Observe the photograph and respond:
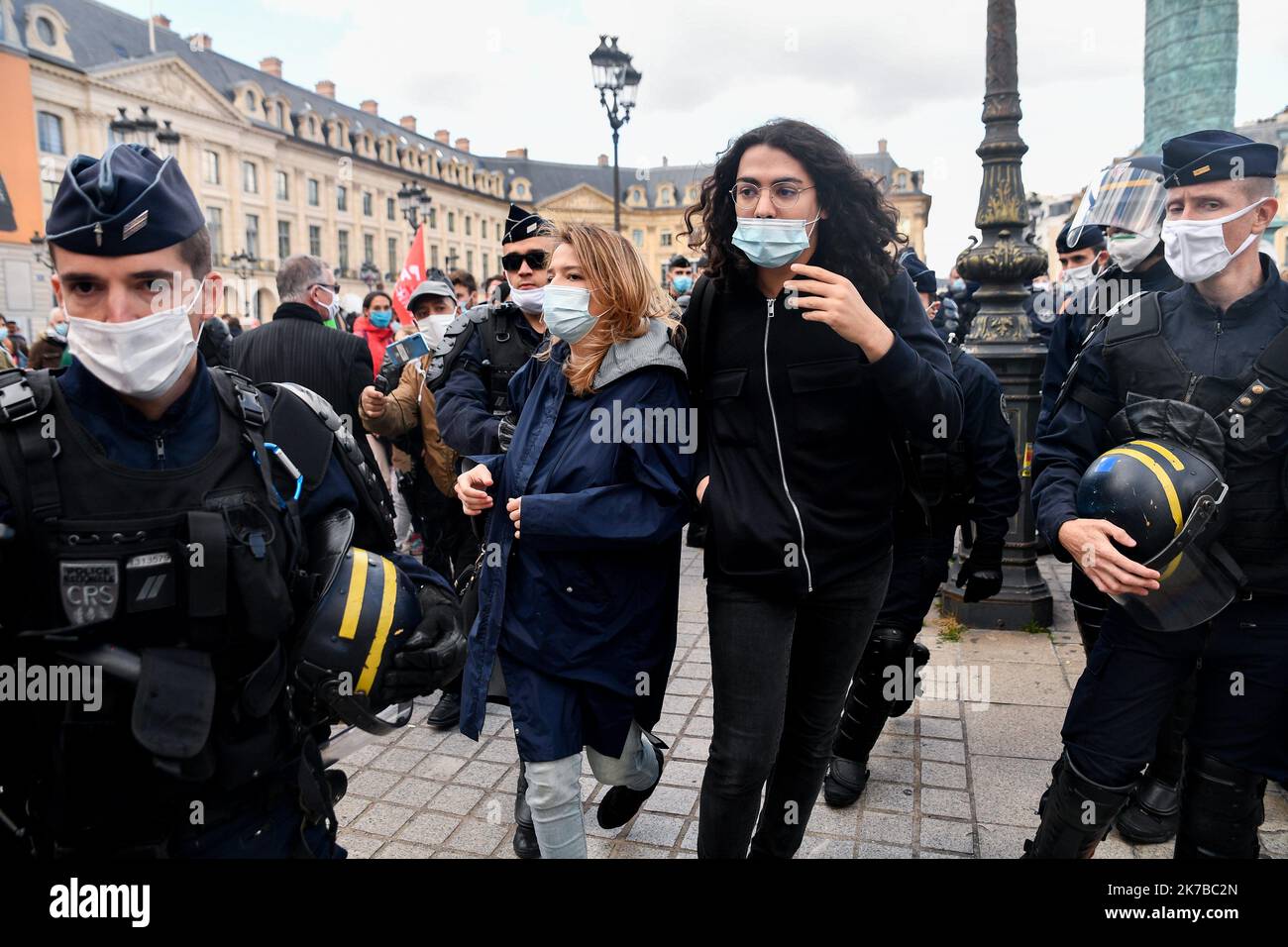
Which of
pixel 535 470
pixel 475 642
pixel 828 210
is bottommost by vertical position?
pixel 475 642

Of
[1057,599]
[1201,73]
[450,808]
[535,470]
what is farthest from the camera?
[1201,73]

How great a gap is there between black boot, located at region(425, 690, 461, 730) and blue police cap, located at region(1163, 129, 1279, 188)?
3.80m

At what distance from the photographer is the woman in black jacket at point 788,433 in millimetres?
2613

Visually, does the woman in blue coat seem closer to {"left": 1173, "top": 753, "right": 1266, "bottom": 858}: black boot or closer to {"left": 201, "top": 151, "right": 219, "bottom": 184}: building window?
{"left": 1173, "top": 753, "right": 1266, "bottom": 858}: black boot

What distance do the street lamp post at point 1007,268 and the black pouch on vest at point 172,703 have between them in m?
5.31

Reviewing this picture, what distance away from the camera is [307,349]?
5324 mm

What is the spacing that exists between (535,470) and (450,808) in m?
1.74

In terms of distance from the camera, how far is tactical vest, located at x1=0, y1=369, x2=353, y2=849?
67.1 inches

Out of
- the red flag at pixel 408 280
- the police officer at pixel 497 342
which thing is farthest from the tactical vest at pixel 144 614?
the red flag at pixel 408 280

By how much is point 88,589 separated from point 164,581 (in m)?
0.13

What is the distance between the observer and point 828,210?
2.72m
